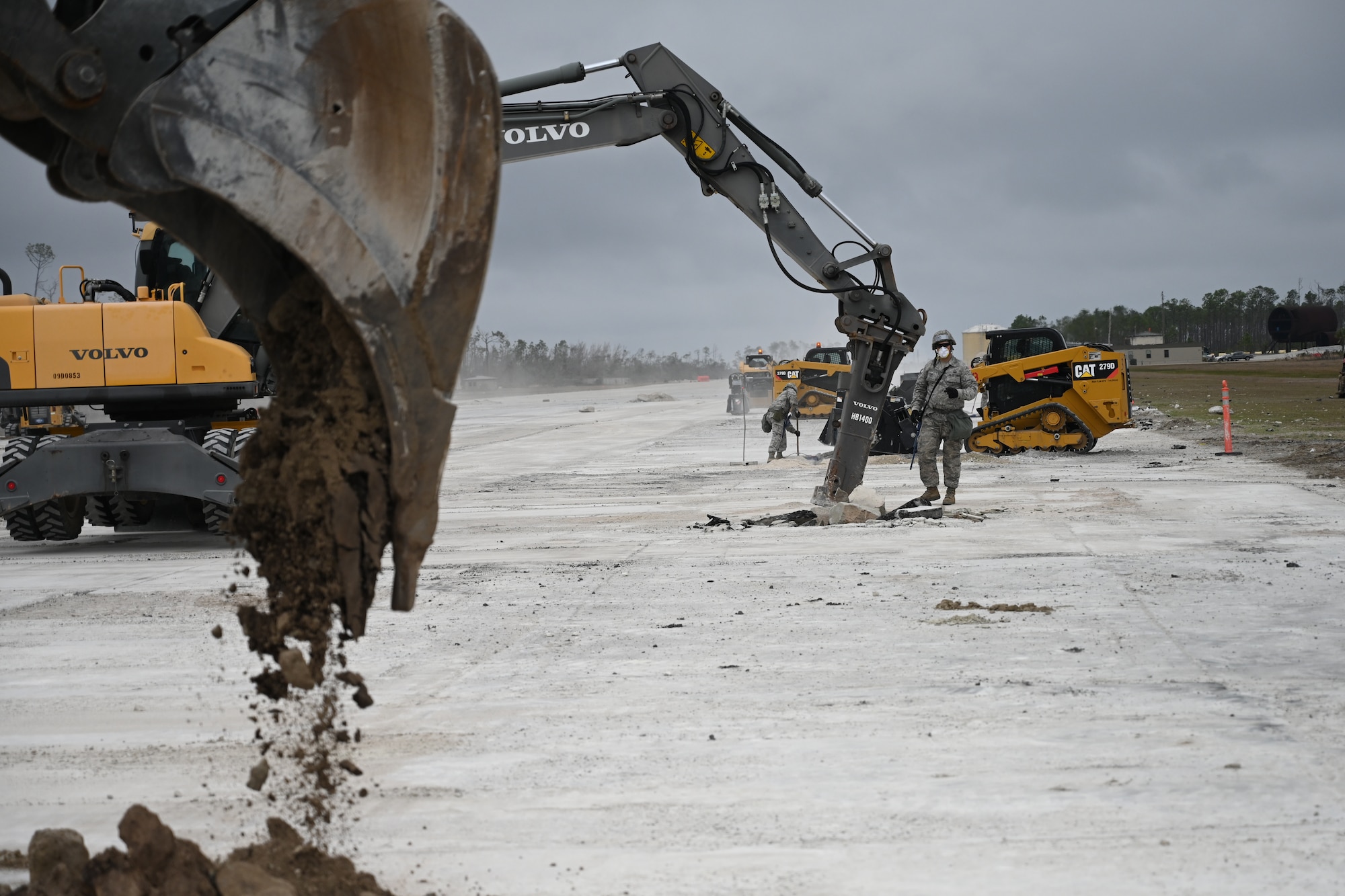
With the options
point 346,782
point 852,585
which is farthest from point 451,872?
point 852,585

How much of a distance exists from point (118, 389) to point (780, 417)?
1199cm

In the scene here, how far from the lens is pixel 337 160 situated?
2943 mm

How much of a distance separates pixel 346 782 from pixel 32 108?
2687 mm

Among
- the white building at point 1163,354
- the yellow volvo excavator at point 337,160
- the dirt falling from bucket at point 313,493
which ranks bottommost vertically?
the dirt falling from bucket at point 313,493

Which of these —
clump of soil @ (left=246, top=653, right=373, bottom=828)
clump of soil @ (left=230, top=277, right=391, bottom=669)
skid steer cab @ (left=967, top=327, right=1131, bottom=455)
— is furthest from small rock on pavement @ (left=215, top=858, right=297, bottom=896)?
skid steer cab @ (left=967, top=327, right=1131, bottom=455)

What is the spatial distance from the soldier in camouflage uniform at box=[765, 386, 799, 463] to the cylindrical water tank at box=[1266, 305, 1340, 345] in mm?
96928

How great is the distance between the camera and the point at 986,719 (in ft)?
17.4

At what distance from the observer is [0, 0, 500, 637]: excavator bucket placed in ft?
9.32

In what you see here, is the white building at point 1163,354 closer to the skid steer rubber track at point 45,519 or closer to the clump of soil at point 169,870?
the skid steer rubber track at point 45,519

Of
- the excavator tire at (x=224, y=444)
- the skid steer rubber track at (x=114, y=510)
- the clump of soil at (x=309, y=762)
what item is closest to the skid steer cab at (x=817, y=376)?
the skid steer rubber track at (x=114, y=510)

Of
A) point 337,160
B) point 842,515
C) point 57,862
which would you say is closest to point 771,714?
point 57,862

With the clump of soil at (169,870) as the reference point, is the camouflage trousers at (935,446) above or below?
above

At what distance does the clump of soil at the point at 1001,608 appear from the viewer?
7.57 m

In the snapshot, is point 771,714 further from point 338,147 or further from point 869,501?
point 869,501
